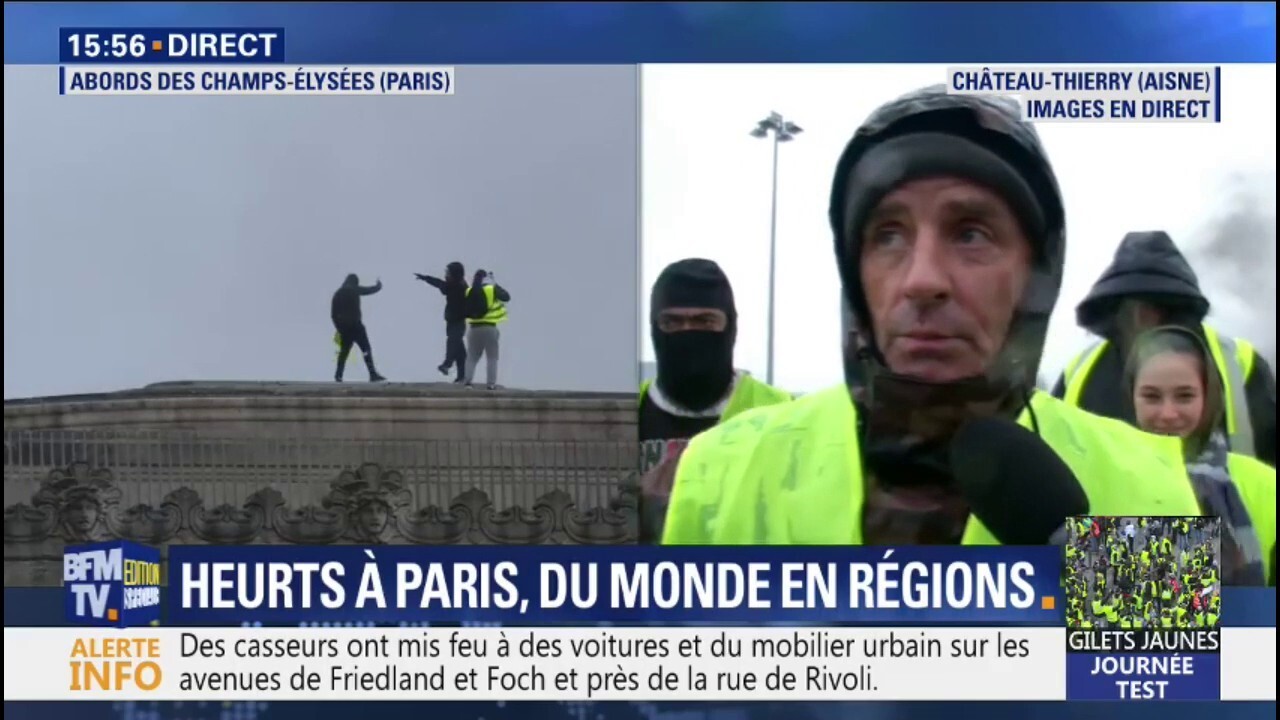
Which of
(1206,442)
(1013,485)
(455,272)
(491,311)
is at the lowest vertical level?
(1013,485)

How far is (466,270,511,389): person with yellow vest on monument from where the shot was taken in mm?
6363

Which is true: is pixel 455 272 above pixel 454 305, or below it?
above

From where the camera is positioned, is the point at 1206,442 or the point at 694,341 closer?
the point at 694,341

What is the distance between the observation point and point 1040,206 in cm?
639

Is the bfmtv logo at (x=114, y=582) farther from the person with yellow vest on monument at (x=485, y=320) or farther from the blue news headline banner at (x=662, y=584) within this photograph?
the person with yellow vest on monument at (x=485, y=320)

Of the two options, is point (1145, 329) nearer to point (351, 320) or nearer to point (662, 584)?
point (662, 584)

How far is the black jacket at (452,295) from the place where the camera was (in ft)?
20.9

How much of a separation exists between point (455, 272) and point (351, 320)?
0.38 m

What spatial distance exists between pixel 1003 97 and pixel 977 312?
72cm

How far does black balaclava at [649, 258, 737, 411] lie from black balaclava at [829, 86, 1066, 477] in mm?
411

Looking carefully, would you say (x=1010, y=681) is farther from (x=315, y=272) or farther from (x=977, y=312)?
(x=315, y=272)

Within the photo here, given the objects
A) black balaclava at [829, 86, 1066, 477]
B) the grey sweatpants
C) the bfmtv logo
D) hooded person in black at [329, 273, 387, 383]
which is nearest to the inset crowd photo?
black balaclava at [829, 86, 1066, 477]

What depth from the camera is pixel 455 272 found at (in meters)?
6.36

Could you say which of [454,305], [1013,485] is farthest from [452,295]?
[1013,485]
